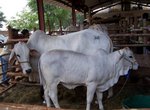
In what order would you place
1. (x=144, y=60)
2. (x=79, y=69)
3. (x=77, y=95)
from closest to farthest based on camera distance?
1. (x=79, y=69)
2. (x=144, y=60)
3. (x=77, y=95)

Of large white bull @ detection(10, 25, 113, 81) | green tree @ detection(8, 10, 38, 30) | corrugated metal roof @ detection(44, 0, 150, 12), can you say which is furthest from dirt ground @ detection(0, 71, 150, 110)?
green tree @ detection(8, 10, 38, 30)

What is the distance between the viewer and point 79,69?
3998mm

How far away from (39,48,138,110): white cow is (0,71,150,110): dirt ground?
838mm

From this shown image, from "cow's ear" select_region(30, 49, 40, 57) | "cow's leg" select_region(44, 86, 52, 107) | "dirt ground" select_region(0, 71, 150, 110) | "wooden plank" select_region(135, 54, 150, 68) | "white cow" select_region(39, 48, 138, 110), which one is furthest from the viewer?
"wooden plank" select_region(135, 54, 150, 68)

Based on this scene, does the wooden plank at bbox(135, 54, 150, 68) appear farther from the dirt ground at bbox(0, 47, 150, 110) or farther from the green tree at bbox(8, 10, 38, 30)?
the green tree at bbox(8, 10, 38, 30)

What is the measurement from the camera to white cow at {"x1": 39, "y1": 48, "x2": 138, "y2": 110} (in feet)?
13.0

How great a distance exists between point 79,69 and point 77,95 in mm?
1461

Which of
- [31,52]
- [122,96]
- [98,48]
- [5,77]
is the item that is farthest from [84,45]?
[5,77]

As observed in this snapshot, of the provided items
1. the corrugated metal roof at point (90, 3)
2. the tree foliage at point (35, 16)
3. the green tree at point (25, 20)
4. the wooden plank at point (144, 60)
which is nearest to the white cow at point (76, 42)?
the wooden plank at point (144, 60)

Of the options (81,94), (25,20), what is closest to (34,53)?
(81,94)

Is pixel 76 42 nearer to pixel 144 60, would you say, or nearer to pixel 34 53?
pixel 34 53

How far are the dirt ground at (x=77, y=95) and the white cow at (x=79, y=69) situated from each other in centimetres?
84

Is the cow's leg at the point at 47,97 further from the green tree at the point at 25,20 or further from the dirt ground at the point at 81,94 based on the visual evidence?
the green tree at the point at 25,20

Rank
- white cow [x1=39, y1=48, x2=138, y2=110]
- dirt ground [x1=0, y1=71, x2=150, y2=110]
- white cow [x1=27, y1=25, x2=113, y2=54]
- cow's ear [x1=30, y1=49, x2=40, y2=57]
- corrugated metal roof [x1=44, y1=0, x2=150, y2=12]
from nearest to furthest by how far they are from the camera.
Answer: white cow [x1=39, y1=48, x2=138, y2=110] < white cow [x1=27, y1=25, x2=113, y2=54] < cow's ear [x1=30, y1=49, x2=40, y2=57] < dirt ground [x1=0, y1=71, x2=150, y2=110] < corrugated metal roof [x1=44, y1=0, x2=150, y2=12]
